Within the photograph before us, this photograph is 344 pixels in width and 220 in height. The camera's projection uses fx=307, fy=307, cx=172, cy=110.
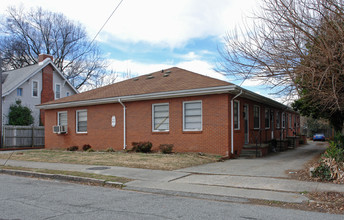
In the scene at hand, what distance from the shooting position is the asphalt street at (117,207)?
5.61 m

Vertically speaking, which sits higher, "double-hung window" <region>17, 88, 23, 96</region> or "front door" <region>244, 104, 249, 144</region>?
"double-hung window" <region>17, 88, 23, 96</region>

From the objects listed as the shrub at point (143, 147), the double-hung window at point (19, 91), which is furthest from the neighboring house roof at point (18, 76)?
the shrub at point (143, 147)

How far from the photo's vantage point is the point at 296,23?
881 centimetres

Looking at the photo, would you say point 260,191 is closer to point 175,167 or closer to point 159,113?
point 175,167

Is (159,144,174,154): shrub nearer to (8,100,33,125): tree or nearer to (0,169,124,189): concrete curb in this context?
(0,169,124,189): concrete curb

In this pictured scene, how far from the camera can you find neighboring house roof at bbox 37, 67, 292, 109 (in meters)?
14.5

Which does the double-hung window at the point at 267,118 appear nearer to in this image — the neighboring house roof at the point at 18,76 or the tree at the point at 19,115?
the tree at the point at 19,115

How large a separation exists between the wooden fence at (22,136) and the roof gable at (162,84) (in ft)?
17.8

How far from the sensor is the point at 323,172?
8508 millimetres

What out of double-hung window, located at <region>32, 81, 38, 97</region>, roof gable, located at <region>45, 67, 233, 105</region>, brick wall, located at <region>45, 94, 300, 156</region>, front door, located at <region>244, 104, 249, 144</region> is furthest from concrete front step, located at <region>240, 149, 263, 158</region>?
double-hung window, located at <region>32, 81, 38, 97</region>

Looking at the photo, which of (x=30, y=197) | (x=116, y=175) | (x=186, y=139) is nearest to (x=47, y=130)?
(x=186, y=139)

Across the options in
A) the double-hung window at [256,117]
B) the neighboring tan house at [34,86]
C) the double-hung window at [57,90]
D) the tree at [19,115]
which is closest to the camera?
the double-hung window at [256,117]

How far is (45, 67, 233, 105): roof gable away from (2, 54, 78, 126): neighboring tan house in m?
10.1

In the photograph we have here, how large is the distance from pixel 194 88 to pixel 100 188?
7.58m
